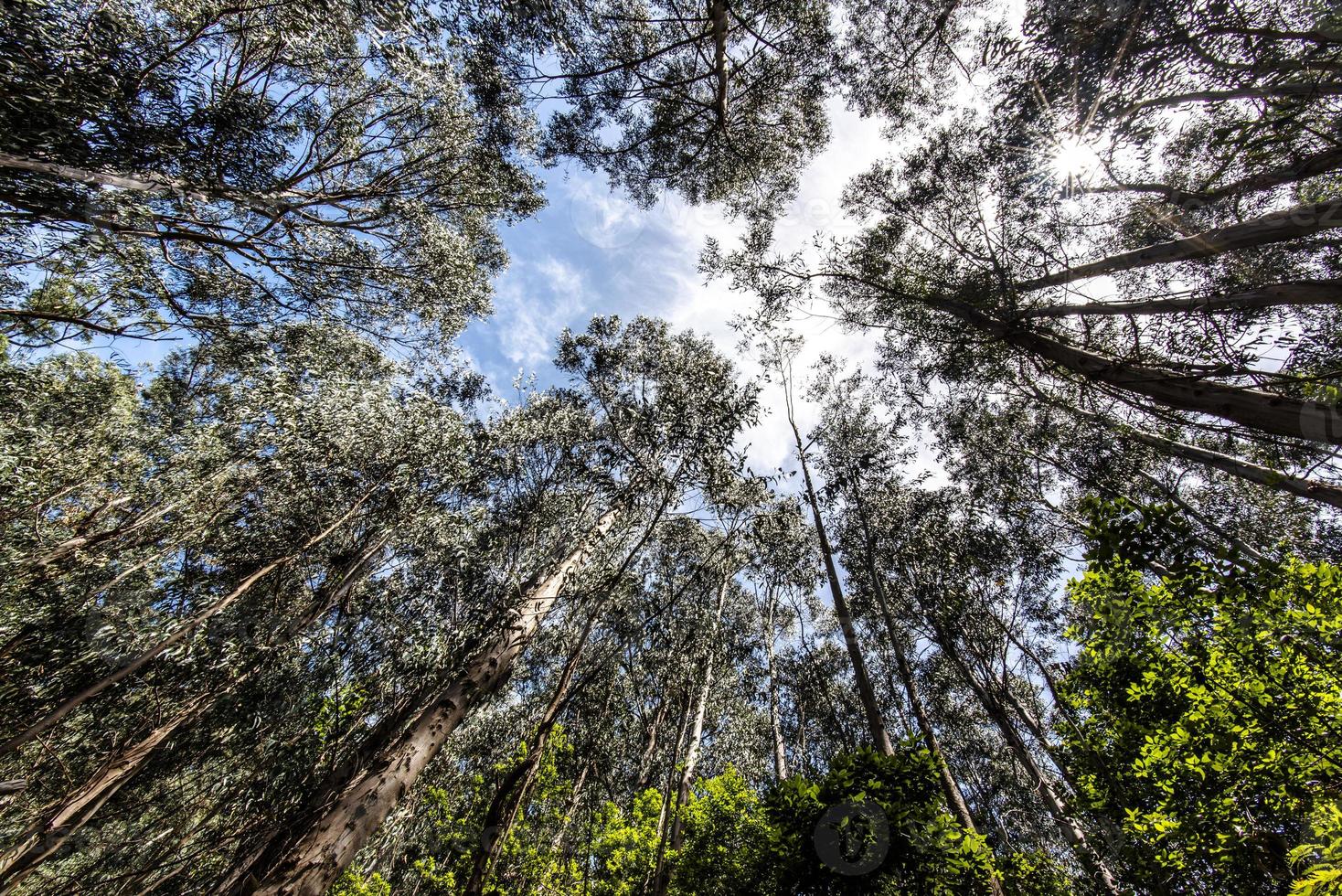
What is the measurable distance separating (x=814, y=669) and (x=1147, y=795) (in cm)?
1410

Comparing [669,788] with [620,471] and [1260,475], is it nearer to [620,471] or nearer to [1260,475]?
[620,471]

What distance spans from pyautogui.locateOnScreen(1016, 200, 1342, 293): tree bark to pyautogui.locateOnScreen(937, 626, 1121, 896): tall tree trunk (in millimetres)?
5698

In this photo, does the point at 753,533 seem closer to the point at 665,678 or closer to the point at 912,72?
the point at 665,678

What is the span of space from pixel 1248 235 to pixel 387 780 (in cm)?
821

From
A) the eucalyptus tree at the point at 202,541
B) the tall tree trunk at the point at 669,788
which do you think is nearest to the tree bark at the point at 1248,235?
the tall tree trunk at the point at 669,788

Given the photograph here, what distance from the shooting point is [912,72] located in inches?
340

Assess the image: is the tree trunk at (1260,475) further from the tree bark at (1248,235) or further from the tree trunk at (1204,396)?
the tree bark at (1248,235)

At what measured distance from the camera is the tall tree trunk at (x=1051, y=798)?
5387 millimetres

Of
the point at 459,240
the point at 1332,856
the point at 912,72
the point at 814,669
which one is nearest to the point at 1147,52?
the point at 912,72

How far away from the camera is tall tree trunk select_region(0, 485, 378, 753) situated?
20.8ft

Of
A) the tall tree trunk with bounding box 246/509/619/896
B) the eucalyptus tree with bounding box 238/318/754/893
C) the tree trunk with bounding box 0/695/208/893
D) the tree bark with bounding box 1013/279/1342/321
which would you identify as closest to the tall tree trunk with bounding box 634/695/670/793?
the eucalyptus tree with bounding box 238/318/754/893

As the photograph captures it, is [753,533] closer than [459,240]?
Yes

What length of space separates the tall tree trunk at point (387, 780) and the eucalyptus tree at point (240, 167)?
217 inches

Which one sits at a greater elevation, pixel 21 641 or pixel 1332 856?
pixel 1332 856
